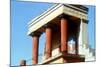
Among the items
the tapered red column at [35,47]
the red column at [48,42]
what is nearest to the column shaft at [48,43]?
the red column at [48,42]

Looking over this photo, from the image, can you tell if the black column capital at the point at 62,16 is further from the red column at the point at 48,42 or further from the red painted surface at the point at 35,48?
the red painted surface at the point at 35,48

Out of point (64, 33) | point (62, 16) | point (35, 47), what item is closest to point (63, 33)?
point (64, 33)

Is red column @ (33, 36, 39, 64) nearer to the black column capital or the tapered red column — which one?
the tapered red column

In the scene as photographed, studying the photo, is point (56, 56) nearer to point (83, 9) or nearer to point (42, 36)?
point (42, 36)

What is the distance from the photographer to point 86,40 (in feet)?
10.1

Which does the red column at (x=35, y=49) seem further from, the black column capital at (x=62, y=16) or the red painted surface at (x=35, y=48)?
the black column capital at (x=62, y=16)

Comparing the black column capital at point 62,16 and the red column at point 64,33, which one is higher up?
the black column capital at point 62,16

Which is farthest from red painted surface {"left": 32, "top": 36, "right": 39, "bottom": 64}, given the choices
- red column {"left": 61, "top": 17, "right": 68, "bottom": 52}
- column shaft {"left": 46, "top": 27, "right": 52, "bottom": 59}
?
red column {"left": 61, "top": 17, "right": 68, "bottom": 52}

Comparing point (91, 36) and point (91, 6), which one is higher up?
point (91, 6)

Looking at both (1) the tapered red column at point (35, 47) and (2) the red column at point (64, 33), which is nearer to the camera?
(1) the tapered red column at point (35, 47)

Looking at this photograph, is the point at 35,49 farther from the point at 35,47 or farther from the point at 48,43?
the point at 48,43
